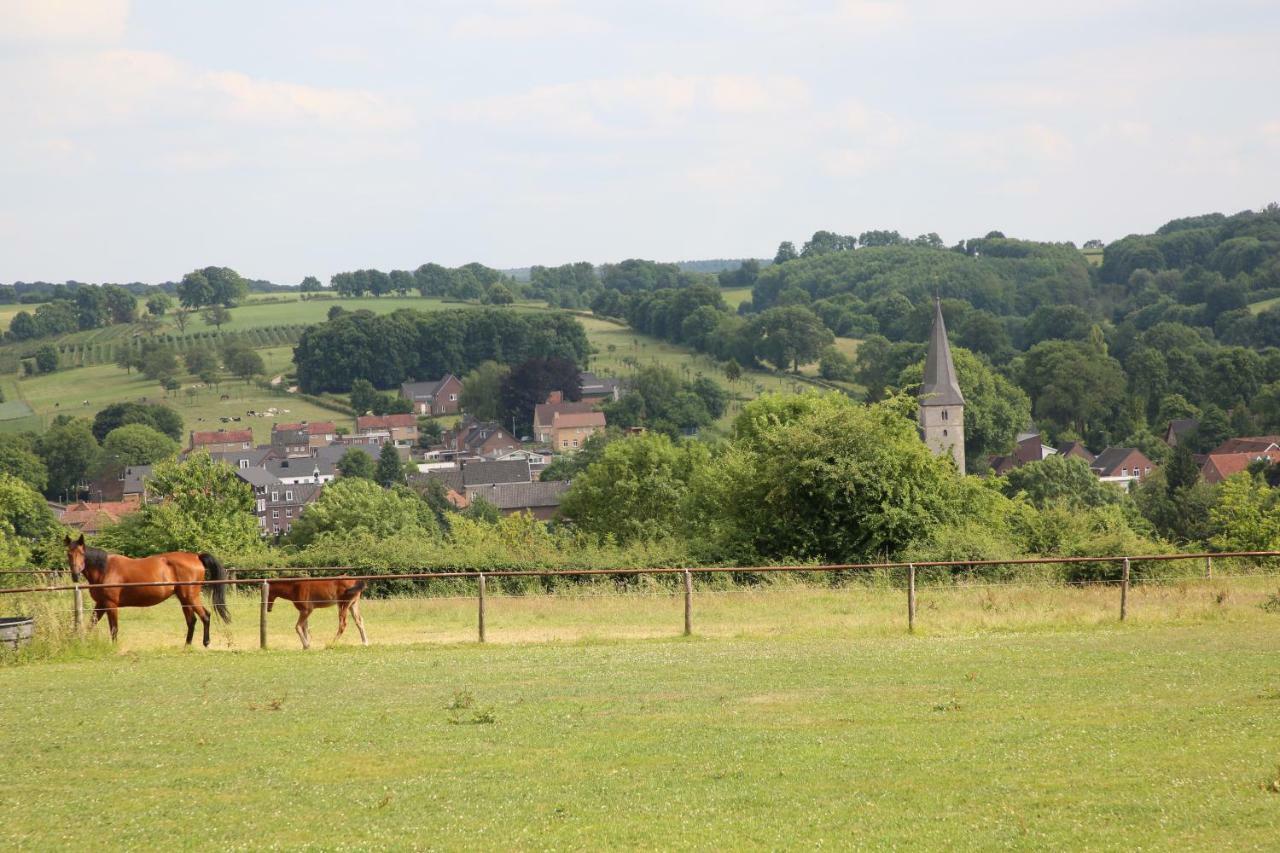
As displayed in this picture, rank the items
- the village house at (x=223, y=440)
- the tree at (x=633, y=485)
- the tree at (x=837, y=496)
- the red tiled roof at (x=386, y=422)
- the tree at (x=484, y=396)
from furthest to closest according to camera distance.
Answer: the tree at (x=484, y=396) → the red tiled roof at (x=386, y=422) → the village house at (x=223, y=440) → the tree at (x=633, y=485) → the tree at (x=837, y=496)

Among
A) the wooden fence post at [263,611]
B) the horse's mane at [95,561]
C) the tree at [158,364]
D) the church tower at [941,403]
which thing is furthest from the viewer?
the tree at [158,364]

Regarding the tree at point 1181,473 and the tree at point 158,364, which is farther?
the tree at point 158,364

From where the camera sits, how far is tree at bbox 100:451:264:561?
4906 cm

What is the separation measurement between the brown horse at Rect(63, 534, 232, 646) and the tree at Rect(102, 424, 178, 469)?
5147 inches

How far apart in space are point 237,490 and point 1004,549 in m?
37.9

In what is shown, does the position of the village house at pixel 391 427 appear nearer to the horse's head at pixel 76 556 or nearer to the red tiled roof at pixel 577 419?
the red tiled roof at pixel 577 419

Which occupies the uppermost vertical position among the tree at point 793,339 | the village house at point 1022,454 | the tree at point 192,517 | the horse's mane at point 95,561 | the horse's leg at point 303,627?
the tree at point 793,339

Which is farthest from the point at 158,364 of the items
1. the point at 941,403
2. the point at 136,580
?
the point at 136,580

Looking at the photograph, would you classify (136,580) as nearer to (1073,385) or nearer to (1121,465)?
(1121,465)

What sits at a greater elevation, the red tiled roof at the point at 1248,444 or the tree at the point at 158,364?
the tree at the point at 158,364

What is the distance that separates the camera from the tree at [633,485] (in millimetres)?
66625

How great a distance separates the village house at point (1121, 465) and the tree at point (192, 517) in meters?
90.0

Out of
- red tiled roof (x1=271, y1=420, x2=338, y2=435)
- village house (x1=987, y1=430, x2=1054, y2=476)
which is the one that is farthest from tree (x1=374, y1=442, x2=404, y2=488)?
village house (x1=987, y1=430, x2=1054, y2=476)

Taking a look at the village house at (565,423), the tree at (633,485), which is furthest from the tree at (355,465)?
the tree at (633,485)
